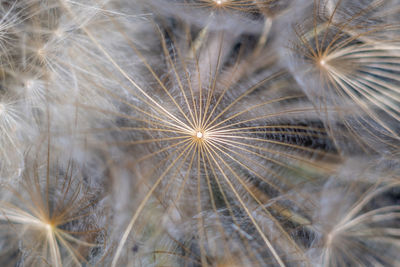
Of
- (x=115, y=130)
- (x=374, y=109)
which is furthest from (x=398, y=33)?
(x=115, y=130)

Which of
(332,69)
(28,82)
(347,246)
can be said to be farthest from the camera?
(28,82)

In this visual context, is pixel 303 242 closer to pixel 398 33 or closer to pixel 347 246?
pixel 347 246

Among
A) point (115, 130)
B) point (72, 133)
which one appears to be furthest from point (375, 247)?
point (72, 133)

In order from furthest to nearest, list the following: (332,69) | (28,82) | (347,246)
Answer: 1. (28,82)
2. (332,69)
3. (347,246)

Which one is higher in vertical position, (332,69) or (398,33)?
(398,33)

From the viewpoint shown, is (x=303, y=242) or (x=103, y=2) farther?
(x=103, y=2)

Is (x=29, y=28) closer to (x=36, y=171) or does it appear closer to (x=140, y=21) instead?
(x=140, y=21)

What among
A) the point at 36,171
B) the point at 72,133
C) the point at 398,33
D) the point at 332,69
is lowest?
the point at 36,171
